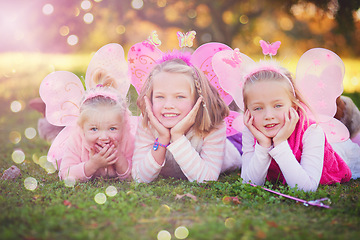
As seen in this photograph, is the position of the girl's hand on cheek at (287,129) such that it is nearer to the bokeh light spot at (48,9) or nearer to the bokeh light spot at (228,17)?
the bokeh light spot at (48,9)

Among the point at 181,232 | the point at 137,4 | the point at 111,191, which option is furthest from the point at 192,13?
the point at 181,232

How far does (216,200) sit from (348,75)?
8.61 m

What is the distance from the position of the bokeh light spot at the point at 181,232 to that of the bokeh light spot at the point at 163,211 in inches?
11.3

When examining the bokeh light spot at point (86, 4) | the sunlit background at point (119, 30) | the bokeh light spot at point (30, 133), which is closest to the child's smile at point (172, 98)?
the bokeh light spot at point (30, 133)

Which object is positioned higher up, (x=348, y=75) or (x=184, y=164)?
(x=348, y=75)

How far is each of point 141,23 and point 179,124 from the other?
A: 8.93 meters

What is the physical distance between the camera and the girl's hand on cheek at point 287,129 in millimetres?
3354

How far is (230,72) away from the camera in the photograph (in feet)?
12.6

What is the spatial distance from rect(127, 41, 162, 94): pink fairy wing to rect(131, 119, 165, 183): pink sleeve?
2.13 ft

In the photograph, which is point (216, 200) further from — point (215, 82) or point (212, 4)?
point (212, 4)

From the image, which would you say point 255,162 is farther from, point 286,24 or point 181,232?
point 286,24

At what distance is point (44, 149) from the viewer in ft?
18.0

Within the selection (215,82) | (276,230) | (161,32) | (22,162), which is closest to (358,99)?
(215,82)

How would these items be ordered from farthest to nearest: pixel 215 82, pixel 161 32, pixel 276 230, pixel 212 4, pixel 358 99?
pixel 161 32 < pixel 212 4 < pixel 358 99 < pixel 215 82 < pixel 276 230
